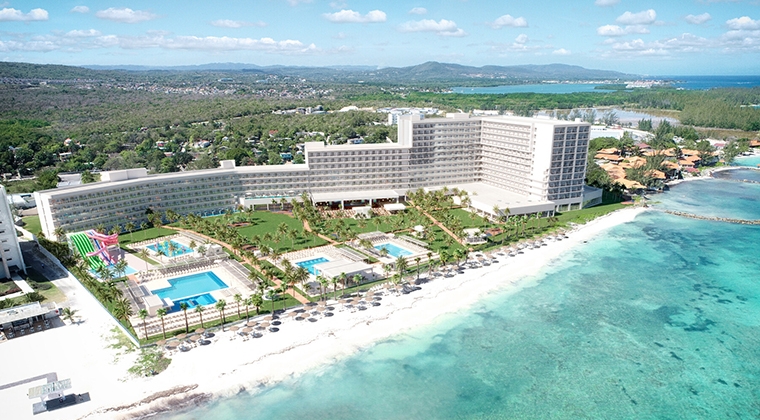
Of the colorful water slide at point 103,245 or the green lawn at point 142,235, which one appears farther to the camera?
the green lawn at point 142,235

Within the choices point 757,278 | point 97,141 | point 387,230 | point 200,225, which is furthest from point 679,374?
point 97,141

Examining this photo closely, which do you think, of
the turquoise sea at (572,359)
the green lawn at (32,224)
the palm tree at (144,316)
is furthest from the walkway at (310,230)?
the green lawn at (32,224)

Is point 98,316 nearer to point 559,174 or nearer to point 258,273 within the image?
point 258,273

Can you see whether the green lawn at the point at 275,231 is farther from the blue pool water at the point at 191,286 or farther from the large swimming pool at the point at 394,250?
the blue pool water at the point at 191,286

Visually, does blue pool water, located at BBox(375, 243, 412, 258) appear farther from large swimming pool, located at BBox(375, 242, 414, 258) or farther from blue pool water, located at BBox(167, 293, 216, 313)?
blue pool water, located at BBox(167, 293, 216, 313)

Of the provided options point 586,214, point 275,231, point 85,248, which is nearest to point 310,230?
point 275,231
